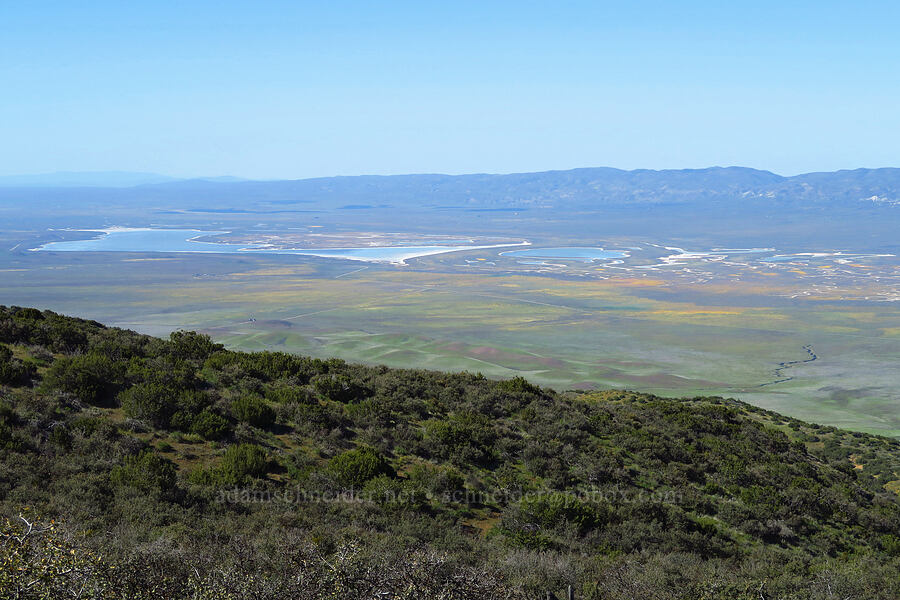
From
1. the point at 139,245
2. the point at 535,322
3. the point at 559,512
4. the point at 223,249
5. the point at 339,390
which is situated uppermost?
the point at 339,390

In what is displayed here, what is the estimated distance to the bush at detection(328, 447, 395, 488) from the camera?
13039mm

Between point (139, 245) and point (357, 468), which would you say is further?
point (139, 245)

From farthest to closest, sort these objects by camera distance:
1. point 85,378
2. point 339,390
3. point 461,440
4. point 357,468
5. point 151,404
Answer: point 339,390 → point 461,440 → point 85,378 → point 151,404 → point 357,468

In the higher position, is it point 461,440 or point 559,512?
point 461,440

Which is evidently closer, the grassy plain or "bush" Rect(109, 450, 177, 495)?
"bush" Rect(109, 450, 177, 495)

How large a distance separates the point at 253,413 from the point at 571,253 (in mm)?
145948

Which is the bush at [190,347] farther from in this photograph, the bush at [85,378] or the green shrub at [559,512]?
the green shrub at [559,512]

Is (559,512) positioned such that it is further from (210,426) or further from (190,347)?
(190,347)

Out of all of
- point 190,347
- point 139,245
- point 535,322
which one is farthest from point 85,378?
point 139,245

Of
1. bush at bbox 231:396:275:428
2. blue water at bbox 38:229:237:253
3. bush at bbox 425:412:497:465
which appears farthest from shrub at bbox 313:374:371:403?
blue water at bbox 38:229:237:253

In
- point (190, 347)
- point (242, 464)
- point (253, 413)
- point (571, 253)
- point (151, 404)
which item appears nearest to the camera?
point (242, 464)

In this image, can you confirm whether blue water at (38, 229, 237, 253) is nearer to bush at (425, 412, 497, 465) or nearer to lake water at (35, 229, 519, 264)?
lake water at (35, 229, 519, 264)

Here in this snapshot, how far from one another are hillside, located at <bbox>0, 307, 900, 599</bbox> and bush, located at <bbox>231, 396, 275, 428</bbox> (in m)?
0.04

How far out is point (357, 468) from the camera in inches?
524
